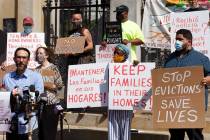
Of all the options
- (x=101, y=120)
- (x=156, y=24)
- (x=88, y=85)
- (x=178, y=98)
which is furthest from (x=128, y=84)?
(x=156, y=24)

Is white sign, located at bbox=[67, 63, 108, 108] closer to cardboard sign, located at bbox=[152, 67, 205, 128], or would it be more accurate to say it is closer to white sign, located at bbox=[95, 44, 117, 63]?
cardboard sign, located at bbox=[152, 67, 205, 128]

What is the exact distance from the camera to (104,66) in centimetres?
830

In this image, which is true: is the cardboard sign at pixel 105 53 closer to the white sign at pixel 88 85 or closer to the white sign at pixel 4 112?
the white sign at pixel 88 85

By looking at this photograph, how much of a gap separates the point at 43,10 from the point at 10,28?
4.65 ft

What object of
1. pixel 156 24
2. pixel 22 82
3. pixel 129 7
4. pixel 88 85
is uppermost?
A: pixel 129 7

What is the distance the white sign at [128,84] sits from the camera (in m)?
8.02

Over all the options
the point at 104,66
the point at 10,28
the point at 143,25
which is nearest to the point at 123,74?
the point at 104,66

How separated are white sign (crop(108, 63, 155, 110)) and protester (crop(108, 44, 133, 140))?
97mm

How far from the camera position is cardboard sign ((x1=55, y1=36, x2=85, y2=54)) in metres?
10.0

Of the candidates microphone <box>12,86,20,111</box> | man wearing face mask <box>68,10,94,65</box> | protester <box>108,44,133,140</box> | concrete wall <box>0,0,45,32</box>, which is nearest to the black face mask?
man wearing face mask <box>68,10,94,65</box>

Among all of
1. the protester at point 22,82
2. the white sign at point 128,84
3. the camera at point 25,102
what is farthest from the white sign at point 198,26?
the camera at point 25,102

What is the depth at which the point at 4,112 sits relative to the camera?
7332mm

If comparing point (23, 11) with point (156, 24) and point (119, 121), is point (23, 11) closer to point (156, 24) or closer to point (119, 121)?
point (156, 24)

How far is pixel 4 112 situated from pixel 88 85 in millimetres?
1554
